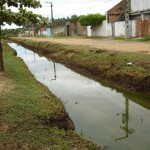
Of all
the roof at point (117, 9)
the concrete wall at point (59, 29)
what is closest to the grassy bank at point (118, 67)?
the roof at point (117, 9)

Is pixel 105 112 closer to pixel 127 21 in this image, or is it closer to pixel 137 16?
pixel 127 21

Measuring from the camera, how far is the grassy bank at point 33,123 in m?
6.54

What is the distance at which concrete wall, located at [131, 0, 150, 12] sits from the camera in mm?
35897

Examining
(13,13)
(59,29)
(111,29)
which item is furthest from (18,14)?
(59,29)

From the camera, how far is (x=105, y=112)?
10.1 m

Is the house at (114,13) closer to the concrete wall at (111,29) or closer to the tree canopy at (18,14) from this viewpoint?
the concrete wall at (111,29)

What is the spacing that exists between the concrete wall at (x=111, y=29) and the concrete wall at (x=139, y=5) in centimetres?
227

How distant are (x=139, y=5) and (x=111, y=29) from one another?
615 cm

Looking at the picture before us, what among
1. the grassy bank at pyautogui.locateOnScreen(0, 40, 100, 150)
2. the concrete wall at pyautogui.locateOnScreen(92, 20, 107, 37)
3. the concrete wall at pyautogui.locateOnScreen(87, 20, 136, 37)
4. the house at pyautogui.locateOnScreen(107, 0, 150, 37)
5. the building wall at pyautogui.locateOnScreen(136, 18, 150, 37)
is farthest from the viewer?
the concrete wall at pyautogui.locateOnScreen(92, 20, 107, 37)

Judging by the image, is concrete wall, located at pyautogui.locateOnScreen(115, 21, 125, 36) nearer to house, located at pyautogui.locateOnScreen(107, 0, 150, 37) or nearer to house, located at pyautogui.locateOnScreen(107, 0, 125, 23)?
house, located at pyautogui.locateOnScreen(107, 0, 150, 37)

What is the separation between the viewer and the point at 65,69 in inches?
771

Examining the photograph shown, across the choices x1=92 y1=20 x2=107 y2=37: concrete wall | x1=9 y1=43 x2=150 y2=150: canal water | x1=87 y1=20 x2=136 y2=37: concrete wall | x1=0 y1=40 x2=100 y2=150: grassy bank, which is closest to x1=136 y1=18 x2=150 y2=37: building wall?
x1=87 y1=20 x2=136 y2=37: concrete wall

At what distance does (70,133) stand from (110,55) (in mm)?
10001

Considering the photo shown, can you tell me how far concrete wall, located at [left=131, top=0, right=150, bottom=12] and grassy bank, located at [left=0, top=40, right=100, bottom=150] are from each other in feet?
92.1
